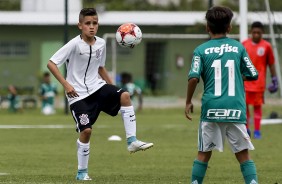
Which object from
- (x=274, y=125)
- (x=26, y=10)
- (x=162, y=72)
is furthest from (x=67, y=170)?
(x=26, y=10)

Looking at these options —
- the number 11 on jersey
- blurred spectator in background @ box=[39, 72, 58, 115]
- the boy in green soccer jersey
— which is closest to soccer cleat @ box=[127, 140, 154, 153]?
the boy in green soccer jersey

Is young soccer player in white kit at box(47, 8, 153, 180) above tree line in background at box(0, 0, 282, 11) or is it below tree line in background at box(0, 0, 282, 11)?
above

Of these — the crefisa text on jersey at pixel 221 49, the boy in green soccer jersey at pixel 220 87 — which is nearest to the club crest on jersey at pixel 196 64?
the boy in green soccer jersey at pixel 220 87

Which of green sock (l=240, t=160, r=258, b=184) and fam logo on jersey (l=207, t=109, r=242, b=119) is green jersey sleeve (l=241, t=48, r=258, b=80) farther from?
green sock (l=240, t=160, r=258, b=184)

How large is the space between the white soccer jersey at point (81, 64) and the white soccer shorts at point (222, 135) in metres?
2.39

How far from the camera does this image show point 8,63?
4238cm

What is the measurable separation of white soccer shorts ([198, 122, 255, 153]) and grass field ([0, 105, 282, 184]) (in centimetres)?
178

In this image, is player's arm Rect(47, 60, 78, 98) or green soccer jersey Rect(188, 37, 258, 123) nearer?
green soccer jersey Rect(188, 37, 258, 123)

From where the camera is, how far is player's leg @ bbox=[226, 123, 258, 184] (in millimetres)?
8812

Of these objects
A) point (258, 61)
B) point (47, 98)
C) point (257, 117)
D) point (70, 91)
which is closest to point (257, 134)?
point (257, 117)

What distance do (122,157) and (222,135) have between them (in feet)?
18.3

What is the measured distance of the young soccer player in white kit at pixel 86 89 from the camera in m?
10.8

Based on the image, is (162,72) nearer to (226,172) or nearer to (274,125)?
(274,125)

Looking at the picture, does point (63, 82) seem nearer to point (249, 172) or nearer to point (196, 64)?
point (196, 64)
